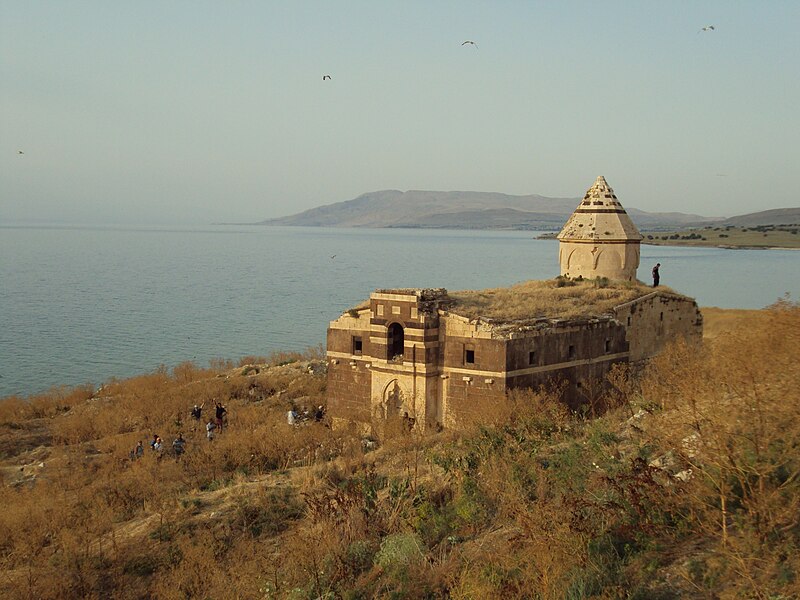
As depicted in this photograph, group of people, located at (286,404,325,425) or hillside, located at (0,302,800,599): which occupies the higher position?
hillside, located at (0,302,800,599)

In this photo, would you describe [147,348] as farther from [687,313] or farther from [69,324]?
[687,313]

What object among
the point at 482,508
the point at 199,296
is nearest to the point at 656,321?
the point at 482,508

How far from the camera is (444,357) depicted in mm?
17219

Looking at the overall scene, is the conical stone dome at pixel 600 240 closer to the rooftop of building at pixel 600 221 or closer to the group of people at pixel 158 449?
the rooftop of building at pixel 600 221

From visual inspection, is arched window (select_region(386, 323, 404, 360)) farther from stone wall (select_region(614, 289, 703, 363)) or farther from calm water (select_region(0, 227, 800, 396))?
calm water (select_region(0, 227, 800, 396))

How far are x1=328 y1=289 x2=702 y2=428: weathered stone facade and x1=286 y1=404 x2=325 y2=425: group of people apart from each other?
0.92 m

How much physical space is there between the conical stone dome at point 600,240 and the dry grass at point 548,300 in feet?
3.16

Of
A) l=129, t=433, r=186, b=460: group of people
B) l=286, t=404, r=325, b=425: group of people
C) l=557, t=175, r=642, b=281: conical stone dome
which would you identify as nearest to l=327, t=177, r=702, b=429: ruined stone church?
l=286, t=404, r=325, b=425: group of people

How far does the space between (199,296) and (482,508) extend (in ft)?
165

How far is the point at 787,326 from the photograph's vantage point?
26.0 ft

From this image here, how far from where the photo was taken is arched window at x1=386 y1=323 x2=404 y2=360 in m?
17.8

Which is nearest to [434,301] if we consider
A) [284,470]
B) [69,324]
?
[284,470]

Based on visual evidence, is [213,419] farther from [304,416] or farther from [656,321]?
[656,321]

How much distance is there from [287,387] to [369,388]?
6613mm
